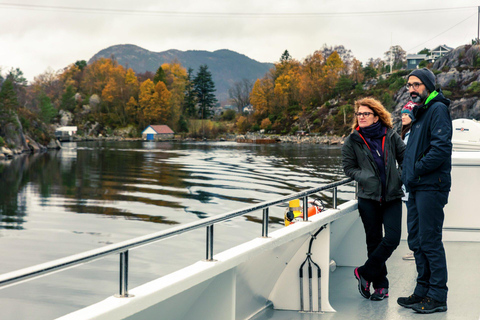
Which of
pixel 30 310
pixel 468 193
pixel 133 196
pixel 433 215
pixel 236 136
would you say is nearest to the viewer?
pixel 433 215

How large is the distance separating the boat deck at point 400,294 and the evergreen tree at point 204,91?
118743 millimetres

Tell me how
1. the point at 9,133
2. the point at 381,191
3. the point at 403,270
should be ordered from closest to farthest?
the point at 381,191, the point at 403,270, the point at 9,133

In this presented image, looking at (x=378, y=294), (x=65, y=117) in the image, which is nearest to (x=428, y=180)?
(x=378, y=294)

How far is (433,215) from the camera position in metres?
3.41

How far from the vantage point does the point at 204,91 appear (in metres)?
124

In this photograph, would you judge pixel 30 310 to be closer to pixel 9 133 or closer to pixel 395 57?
pixel 9 133

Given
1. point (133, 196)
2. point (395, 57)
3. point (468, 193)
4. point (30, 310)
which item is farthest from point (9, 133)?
point (395, 57)

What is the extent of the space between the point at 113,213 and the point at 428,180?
1906 centimetres

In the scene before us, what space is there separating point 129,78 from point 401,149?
431 ft

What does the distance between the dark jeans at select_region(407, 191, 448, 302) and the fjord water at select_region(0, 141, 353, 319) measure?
24.6 feet

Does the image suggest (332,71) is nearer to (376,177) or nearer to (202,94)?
(202,94)

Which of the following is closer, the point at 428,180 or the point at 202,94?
the point at 428,180

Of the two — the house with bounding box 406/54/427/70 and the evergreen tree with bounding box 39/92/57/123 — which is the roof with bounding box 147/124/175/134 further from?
the house with bounding box 406/54/427/70

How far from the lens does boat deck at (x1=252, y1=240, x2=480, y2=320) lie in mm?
3537
